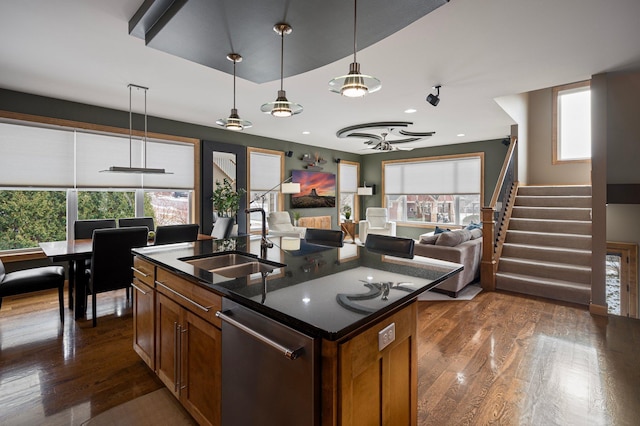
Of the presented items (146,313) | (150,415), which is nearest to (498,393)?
(150,415)

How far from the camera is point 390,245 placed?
2459 millimetres

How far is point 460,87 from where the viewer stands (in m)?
4.05

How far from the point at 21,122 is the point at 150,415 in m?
4.48

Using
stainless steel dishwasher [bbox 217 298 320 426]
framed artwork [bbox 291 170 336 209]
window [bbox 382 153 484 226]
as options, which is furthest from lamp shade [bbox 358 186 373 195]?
stainless steel dishwasher [bbox 217 298 320 426]

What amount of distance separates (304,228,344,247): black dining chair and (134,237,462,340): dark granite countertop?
0.49m

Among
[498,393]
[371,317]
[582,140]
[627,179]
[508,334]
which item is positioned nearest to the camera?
[371,317]

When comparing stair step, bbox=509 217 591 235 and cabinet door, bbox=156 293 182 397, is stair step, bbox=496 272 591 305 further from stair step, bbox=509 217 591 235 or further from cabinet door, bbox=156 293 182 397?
cabinet door, bbox=156 293 182 397

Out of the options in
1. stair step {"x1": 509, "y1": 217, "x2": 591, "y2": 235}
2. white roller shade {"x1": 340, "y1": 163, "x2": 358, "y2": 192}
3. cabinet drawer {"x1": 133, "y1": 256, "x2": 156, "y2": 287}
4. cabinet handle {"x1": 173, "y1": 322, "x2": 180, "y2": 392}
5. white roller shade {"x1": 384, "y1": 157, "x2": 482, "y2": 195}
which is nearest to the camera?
cabinet handle {"x1": 173, "y1": 322, "x2": 180, "y2": 392}

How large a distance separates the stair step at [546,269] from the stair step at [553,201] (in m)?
1.58

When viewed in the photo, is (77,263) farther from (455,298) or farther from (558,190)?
(558,190)

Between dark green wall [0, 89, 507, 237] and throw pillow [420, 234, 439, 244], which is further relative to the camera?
throw pillow [420, 234, 439, 244]

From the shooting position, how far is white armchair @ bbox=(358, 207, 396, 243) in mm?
8547

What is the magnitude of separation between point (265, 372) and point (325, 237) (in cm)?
177

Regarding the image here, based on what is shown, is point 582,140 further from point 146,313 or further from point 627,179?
point 146,313
